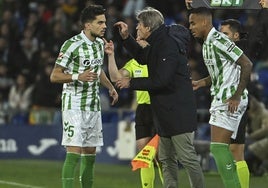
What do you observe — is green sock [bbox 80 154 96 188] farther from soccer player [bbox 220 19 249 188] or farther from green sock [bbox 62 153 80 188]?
soccer player [bbox 220 19 249 188]

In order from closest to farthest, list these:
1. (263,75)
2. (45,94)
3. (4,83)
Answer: (263,75), (45,94), (4,83)

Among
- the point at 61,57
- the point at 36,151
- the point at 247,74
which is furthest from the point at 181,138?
the point at 36,151

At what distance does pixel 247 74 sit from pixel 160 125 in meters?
1.17

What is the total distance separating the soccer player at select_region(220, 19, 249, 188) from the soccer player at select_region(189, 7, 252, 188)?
0.88 metres

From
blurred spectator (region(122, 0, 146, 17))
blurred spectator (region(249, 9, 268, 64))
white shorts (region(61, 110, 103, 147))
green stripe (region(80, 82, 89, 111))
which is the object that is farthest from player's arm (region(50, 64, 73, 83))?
blurred spectator (region(122, 0, 146, 17))

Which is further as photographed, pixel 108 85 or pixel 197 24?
pixel 108 85

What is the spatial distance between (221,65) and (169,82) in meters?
0.66

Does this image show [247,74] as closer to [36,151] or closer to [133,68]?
[133,68]

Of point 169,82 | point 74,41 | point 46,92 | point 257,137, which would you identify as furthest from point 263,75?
point 169,82

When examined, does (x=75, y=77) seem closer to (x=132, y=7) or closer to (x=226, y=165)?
Answer: (x=226, y=165)

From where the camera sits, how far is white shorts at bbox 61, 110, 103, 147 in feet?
37.7

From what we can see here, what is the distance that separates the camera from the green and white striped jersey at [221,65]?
35.8 ft

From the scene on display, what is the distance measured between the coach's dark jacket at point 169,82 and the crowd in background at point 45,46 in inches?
323

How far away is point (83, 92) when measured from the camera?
459 inches
